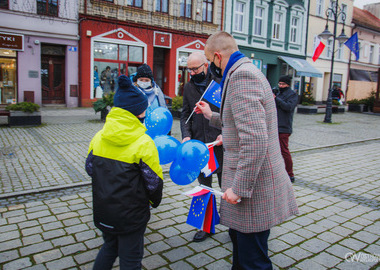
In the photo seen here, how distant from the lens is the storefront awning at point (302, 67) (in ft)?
83.0

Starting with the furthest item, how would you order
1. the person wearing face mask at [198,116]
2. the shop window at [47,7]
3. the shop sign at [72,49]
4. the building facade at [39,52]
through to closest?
the shop sign at [72,49] < the shop window at [47,7] < the building facade at [39,52] < the person wearing face mask at [198,116]

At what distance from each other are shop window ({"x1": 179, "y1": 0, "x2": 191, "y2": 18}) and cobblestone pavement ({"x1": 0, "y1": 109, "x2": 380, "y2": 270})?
15.7 meters

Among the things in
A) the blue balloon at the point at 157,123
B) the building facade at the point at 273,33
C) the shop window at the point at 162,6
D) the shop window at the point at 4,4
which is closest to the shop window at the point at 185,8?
the shop window at the point at 162,6

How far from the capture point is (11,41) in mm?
15000

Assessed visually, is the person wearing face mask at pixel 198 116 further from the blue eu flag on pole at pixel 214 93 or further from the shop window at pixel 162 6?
the shop window at pixel 162 6

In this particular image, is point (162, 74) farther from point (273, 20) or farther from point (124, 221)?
point (124, 221)

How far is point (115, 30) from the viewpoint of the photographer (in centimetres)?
1784

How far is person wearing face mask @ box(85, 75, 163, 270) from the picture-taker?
2.20m

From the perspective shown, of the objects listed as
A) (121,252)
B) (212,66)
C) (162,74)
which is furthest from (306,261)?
(162,74)

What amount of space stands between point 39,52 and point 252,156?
16501mm

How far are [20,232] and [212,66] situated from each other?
2847 mm

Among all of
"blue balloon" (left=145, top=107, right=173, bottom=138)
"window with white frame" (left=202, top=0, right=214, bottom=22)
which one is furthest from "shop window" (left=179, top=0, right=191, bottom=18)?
"blue balloon" (left=145, top=107, right=173, bottom=138)

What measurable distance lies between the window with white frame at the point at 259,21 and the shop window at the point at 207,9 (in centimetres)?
434

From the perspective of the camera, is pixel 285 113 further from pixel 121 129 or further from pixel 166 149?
pixel 121 129
